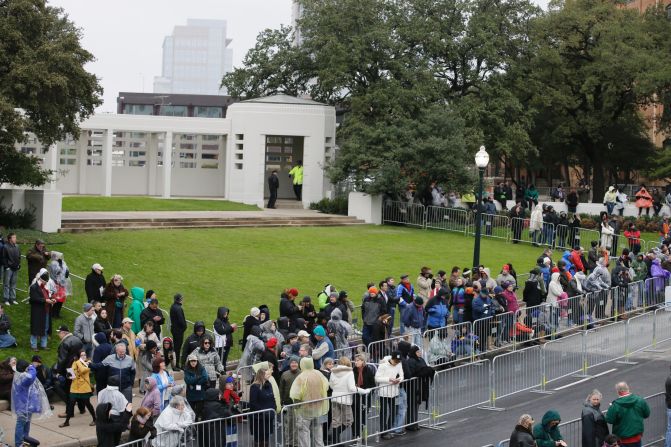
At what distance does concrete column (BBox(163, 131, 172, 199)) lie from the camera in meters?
46.1

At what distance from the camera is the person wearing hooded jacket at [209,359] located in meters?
16.7

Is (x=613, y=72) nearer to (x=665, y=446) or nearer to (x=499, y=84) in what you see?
(x=499, y=84)

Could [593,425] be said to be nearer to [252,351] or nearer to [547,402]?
[547,402]

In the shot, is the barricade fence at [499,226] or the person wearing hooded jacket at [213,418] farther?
the barricade fence at [499,226]

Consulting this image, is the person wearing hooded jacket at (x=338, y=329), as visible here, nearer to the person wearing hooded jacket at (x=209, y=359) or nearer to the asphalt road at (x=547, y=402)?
the asphalt road at (x=547, y=402)

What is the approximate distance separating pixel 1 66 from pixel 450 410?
14798 millimetres

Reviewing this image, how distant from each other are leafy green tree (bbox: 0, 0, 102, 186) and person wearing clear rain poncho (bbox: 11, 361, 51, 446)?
1051cm

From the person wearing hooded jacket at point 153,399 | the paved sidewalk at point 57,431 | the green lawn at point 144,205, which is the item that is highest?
the green lawn at point 144,205

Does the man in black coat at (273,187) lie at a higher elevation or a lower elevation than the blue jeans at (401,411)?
higher

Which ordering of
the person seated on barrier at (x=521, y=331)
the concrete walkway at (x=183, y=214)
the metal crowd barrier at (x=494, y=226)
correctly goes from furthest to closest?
the metal crowd barrier at (x=494, y=226) < the concrete walkway at (x=183, y=214) < the person seated on barrier at (x=521, y=331)

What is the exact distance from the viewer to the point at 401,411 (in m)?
17.1

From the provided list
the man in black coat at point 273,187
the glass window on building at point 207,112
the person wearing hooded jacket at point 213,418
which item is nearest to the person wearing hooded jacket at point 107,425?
the person wearing hooded jacket at point 213,418

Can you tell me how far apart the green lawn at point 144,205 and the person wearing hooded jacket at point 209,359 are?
70.5ft

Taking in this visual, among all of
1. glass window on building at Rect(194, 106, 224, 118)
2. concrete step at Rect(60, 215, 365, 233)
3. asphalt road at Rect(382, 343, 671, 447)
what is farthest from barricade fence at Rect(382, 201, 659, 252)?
glass window on building at Rect(194, 106, 224, 118)
